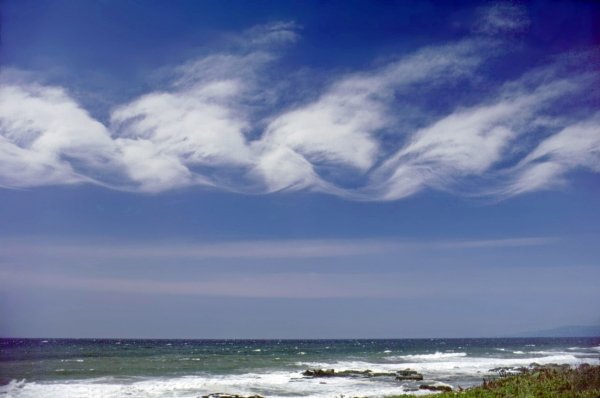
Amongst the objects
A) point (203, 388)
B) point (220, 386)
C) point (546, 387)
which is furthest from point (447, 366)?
point (546, 387)

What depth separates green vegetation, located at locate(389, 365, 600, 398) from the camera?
58.5ft

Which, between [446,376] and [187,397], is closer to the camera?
[187,397]

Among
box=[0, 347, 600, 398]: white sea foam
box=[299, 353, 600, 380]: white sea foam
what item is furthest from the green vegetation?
box=[299, 353, 600, 380]: white sea foam

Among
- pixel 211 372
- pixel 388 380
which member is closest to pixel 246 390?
pixel 388 380

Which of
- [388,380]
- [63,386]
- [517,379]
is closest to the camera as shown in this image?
[517,379]

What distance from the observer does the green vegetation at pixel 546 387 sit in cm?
1784

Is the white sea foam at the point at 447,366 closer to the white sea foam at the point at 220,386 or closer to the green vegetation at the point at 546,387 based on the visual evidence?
the white sea foam at the point at 220,386

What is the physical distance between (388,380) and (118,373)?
21555 millimetres

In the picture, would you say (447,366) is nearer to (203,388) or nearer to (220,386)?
(220,386)

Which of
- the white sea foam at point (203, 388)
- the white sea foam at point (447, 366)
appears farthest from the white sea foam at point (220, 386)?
the white sea foam at point (447, 366)

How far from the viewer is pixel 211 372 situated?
4384cm

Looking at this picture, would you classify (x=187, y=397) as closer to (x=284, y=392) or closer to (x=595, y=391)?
(x=284, y=392)

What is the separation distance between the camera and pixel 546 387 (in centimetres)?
1972

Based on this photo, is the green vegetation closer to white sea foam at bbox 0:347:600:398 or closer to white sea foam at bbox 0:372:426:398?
white sea foam at bbox 0:372:426:398
